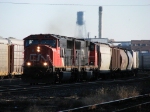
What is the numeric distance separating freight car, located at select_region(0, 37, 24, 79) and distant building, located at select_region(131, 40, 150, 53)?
124m

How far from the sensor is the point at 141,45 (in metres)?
157

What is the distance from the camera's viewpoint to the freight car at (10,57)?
31.1 m

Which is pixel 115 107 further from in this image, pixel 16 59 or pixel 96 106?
pixel 16 59

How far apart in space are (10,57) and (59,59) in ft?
27.8

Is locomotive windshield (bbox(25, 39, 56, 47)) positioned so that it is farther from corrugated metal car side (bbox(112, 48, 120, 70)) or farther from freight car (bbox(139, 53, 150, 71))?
freight car (bbox(139, 53, 150, 71))

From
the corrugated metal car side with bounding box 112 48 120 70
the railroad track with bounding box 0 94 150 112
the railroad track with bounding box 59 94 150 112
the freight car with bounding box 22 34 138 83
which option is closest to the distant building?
the corrugated metal car side with bounding box 112 48 120 70

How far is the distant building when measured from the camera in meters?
154

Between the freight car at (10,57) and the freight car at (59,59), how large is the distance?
6.15m

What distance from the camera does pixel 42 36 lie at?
25.2 metres

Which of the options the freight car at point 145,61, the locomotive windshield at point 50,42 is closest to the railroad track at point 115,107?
the locomotive windshield at point 50,42

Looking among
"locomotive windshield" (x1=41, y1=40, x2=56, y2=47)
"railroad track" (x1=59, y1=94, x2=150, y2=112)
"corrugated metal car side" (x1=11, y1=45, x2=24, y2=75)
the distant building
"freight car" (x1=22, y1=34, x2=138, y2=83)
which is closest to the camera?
"railroad track" (x1=59, y1=94, x2=150, y2=112)

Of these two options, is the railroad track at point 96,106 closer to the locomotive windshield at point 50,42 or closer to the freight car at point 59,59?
the freight car at point 59,59

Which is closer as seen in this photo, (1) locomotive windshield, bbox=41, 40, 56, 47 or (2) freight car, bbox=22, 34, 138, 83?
(2) freight car, bbox=22, 34, 138, 83

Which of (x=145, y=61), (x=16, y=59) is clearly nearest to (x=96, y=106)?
(x=16, y=59)
